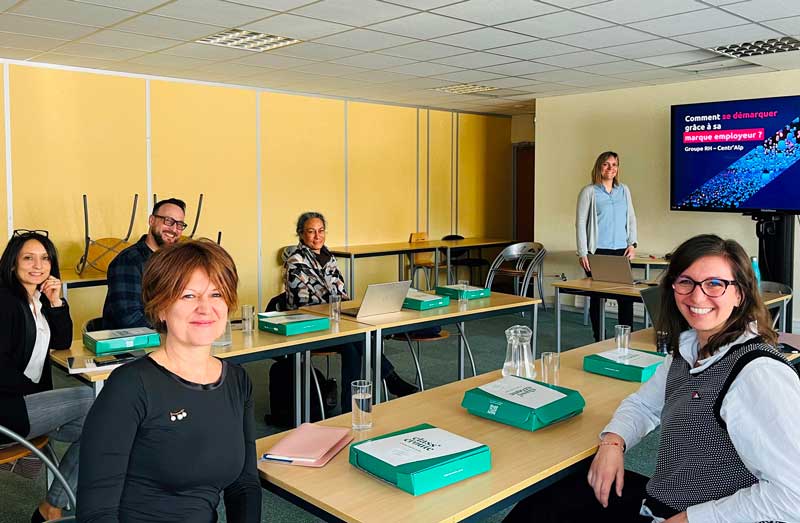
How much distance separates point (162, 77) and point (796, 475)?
6333mm

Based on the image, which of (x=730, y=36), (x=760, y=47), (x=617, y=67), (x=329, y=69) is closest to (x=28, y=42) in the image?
(x=329, y=69)

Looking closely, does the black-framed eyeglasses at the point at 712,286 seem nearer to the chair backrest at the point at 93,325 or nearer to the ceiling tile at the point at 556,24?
the chair backrest at the point at 93,325

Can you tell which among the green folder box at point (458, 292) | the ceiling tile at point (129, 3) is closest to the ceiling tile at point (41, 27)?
the ceiling tile at point (129, 3)

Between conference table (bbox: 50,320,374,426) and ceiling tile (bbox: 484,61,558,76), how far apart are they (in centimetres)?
324

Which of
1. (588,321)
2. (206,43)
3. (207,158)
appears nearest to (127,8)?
(206,43)

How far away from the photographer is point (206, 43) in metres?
5.18

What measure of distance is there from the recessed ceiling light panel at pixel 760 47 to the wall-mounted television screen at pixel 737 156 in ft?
1.99

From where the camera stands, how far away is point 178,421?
160 centimetres

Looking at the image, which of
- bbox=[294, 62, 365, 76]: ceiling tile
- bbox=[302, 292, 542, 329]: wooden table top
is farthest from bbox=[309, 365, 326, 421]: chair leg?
bbox=[294, 62, 365, 76]: ceiling tile

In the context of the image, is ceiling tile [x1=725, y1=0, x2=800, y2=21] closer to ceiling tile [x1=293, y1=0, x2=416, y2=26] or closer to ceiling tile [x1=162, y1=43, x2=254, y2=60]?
ceiling tile [x1=293, y1=0, x2=416, y2=26]

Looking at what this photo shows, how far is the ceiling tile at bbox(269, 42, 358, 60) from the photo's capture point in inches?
207

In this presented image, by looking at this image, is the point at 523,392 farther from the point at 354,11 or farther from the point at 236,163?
the point at 236,163

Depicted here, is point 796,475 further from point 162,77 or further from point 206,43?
point 162,77

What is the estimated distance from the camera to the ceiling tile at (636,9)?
159 inches
